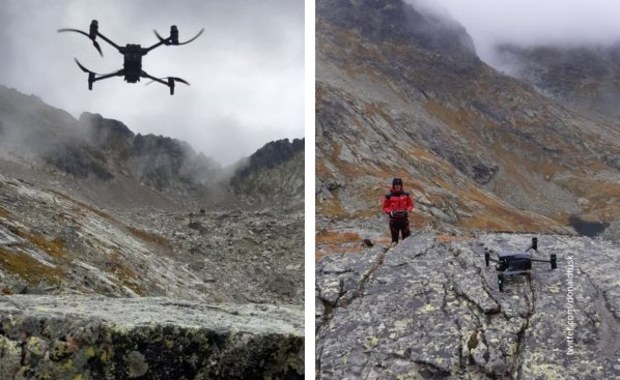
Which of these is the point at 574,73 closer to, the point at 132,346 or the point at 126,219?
the point at 126,219

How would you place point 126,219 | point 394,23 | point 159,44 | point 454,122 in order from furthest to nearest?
point 394,23, point 454,122, point 126,219, point 159,44

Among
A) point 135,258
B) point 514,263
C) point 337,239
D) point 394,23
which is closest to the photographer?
point 514,263

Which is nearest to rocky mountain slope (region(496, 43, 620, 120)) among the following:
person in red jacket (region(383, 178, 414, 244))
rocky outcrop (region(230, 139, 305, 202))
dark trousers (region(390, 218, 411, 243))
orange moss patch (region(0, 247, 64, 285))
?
rocky outcrop (region(230, 139, 305, 202))

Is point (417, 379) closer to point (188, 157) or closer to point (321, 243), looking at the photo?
point (321, 243)

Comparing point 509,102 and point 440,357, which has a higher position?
point 509,102

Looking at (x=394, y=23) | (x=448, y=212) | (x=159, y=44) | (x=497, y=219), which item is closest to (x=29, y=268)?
(x=159, y=44)

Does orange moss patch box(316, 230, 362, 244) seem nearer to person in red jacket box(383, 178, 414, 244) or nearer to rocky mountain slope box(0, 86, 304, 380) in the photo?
rocky mountain slope box(0, 86, 304, 380)

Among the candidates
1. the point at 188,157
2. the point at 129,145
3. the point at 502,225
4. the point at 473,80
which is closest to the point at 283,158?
the point at 188,157
